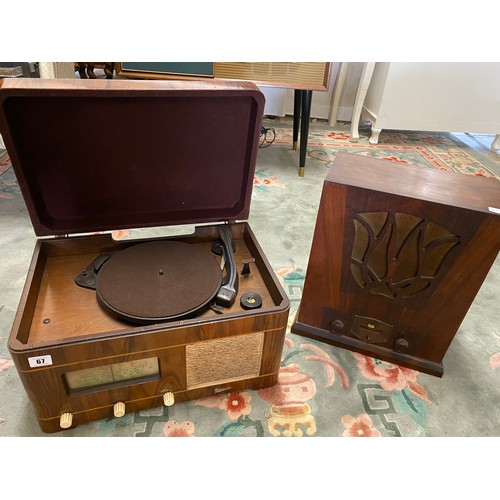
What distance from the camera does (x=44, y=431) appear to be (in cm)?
73

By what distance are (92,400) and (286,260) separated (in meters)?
→ 0.78

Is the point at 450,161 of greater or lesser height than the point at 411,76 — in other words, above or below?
below

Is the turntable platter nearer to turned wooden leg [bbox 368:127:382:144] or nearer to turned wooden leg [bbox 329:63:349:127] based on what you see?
turned wooden leg [bbox 368:127:382:144]

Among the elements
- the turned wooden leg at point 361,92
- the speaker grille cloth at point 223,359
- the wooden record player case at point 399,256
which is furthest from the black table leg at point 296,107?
the speaker grille cloth at point 223,359

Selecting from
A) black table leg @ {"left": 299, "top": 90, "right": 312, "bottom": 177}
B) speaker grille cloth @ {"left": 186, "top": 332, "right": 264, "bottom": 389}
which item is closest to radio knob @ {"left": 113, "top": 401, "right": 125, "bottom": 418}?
speaker grille cloth @ {"left": 186, "top": 332, "right": 264, "bottom": 389}

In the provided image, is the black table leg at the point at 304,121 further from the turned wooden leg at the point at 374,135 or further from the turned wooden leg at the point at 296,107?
the turned wooden leg at the point at 374,135

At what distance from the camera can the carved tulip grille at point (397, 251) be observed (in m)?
0.77

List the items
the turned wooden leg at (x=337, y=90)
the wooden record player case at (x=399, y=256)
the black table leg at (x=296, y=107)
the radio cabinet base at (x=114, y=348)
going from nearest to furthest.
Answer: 1. the radio cabinet base at (x=114, y=348)
2. the wooden record player case at (x=399, y=256)
3. the black table leg at (x=296, y=107)
4. the turned wooden leg at (x=337, y=90)

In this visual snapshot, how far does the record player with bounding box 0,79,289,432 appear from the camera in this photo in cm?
66

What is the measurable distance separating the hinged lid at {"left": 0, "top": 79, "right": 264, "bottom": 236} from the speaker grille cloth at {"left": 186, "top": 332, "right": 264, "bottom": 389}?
31cm

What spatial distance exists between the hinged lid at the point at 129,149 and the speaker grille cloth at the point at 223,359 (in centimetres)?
31

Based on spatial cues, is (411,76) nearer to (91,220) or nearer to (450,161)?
(450,161)

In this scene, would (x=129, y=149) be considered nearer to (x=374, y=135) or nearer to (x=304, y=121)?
(x=304, y=121)

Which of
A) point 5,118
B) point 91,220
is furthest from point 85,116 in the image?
point 91,220
